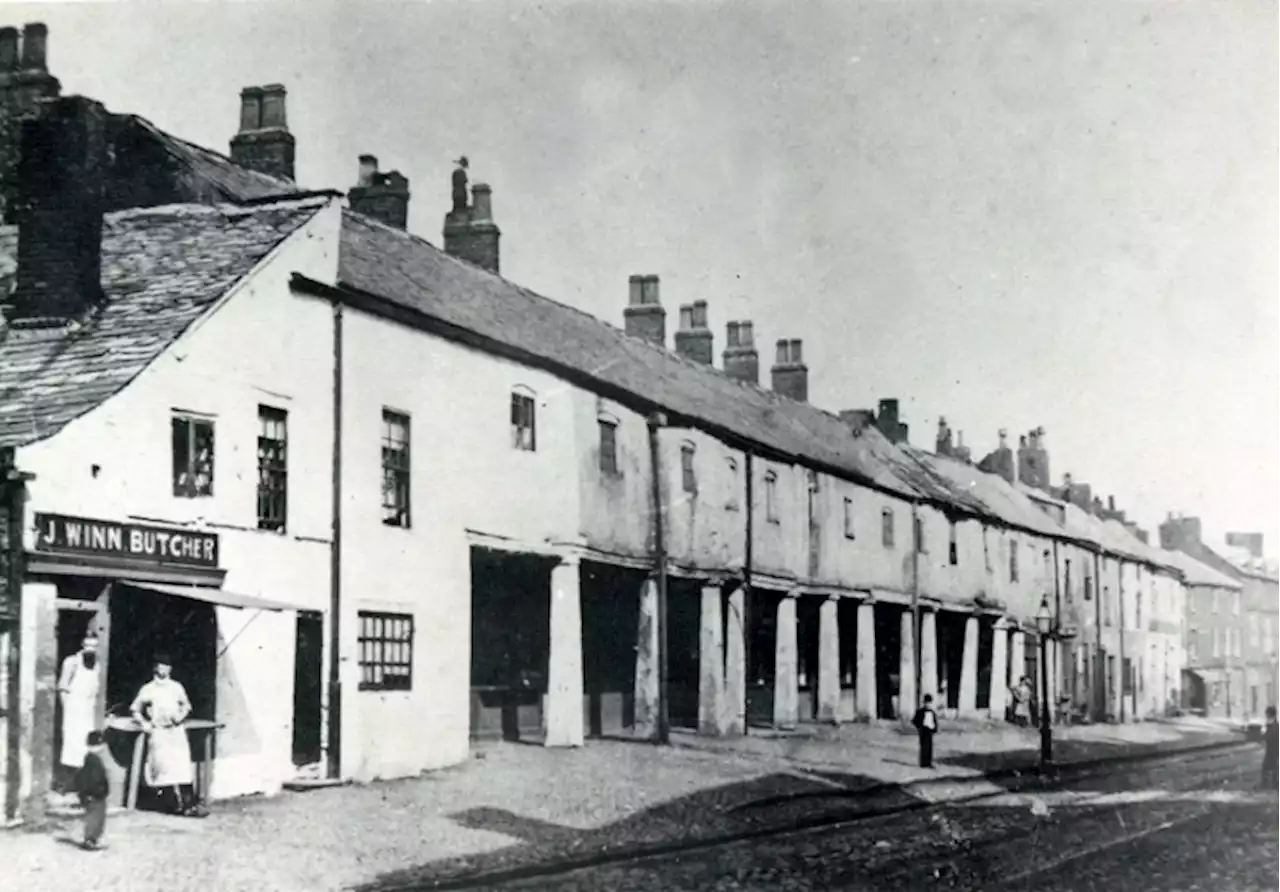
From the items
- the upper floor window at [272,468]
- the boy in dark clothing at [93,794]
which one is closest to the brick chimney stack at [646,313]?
the upper floor window at [272,468]

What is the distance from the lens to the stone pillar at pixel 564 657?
22766mm

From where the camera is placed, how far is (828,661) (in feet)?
109

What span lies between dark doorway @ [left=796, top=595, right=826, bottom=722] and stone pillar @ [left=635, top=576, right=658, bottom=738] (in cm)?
807

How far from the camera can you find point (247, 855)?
12.9 meters

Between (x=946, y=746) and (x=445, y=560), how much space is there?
15020mm

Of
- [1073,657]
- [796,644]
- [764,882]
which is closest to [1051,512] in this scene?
[1073,657]

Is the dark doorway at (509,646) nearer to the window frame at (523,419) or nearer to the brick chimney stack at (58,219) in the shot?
the window frame at (523,419)

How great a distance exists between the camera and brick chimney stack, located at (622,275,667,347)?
106ft

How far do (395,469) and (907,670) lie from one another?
20.9 m

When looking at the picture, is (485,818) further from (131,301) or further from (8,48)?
(8,48)

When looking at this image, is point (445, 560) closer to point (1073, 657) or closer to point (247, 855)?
point (247, 855)

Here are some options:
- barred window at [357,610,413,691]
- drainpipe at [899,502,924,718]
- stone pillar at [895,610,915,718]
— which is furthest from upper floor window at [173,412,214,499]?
drainpipe at [899,502,924,718]

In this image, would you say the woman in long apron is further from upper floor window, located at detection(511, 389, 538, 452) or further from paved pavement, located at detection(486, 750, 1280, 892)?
upper floor window, located at detection(511, 389, 538, 452)

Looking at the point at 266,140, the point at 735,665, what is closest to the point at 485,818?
the point at 266,140
